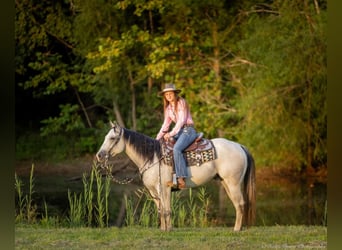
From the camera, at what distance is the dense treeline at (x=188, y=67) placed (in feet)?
44.1

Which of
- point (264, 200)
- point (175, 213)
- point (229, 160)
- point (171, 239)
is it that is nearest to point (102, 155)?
point (171, 239)

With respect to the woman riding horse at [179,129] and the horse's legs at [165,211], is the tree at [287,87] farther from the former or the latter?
the horse's legs at [165,211]

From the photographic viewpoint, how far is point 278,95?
44.7ft

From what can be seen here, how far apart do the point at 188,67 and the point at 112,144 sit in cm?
973

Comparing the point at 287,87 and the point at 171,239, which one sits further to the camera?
the point at 287,87

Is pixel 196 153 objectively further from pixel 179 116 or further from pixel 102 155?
pixel 102 155

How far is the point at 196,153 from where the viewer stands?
6520mm

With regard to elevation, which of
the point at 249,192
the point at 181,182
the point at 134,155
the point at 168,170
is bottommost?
the point at 249,192

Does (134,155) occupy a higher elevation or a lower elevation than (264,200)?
higher

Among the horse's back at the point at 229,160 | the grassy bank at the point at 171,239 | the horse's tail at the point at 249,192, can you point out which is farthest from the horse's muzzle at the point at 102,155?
the horse's tail at the point at 249,192

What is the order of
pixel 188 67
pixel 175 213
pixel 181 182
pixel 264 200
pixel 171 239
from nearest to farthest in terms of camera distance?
pixel 171 239 → pixel 181 182 → pixel 175 213 → pixel 264 200 → pixel 188 67

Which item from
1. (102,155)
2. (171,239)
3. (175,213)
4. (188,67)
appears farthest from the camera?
(188,67)
